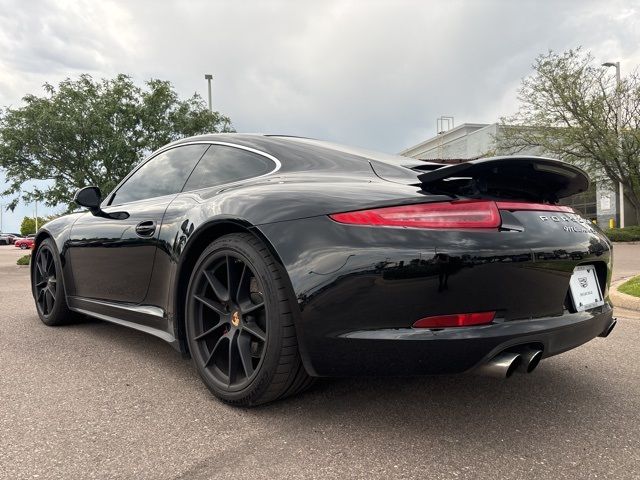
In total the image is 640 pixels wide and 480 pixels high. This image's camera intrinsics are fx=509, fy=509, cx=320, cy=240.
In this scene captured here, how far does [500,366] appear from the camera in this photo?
6.11 feet

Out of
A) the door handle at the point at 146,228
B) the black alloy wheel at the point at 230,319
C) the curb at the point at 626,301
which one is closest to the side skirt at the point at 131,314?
the black alloy wheel at the point at 230,319

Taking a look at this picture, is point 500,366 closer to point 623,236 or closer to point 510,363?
point 510,363

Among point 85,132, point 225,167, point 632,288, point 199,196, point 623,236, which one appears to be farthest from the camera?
point 623,236

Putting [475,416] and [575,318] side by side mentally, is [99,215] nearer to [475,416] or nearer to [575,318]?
[475,416]

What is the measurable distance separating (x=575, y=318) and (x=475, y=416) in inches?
23.7

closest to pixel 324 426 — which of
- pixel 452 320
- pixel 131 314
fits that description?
pixel 452 320

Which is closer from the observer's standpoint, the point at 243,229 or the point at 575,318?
the point at 575,318

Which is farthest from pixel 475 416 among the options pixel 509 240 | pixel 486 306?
pixel 509 240

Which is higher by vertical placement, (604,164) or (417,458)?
(604,164)

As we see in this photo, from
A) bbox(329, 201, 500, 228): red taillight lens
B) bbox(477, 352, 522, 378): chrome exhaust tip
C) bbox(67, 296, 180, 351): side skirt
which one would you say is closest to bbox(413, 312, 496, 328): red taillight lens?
bbox(477, 352, 522, 378): chrome exhaust tip

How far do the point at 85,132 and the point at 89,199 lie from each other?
15920mm

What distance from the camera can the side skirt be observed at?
2744mm

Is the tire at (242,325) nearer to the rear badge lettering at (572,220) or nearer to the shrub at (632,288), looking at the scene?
the rear badge lettering at (572,220)

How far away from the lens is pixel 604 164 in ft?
79.8
